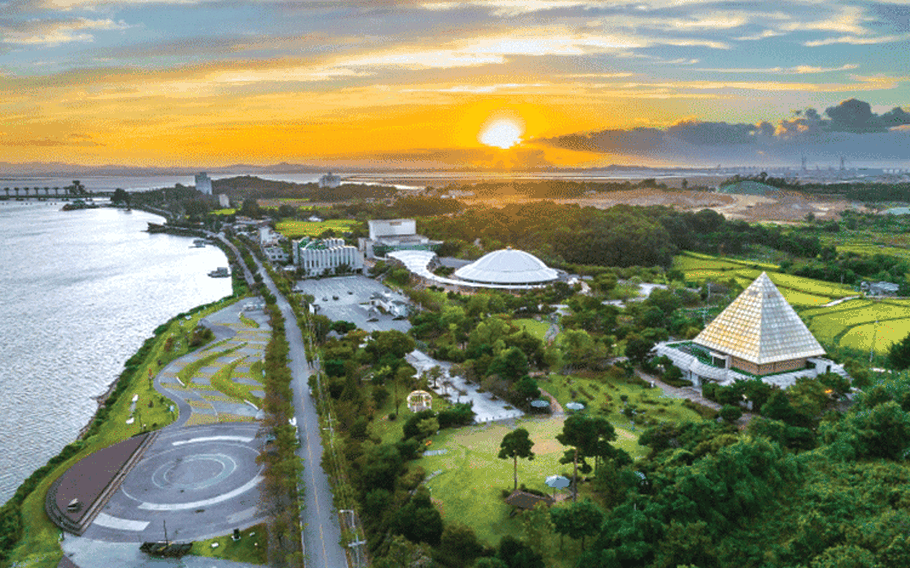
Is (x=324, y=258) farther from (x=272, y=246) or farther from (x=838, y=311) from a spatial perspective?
(x=838, y=311)

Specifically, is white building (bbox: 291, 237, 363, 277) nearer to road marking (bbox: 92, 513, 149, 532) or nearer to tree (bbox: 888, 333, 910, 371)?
road marking (bbox: 92, 513, 149, 532)

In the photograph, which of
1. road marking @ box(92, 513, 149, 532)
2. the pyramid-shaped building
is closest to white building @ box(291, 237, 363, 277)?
the pyramid-shaped building

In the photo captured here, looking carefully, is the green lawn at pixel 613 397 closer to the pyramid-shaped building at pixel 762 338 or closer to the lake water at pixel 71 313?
the pyramid-shaped building at pixel 762 338

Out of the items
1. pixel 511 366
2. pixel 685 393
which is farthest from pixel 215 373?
pixel 685 393

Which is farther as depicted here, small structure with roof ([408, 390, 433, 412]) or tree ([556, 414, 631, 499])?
small structure with roof ([408, 390, 433, 412])

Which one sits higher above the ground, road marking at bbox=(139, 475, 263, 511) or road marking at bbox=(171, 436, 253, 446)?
road marking at bbox=(171, 436, 253, 446)

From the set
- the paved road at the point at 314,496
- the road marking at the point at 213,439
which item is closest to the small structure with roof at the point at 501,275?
the paved road at the point at 314,496
